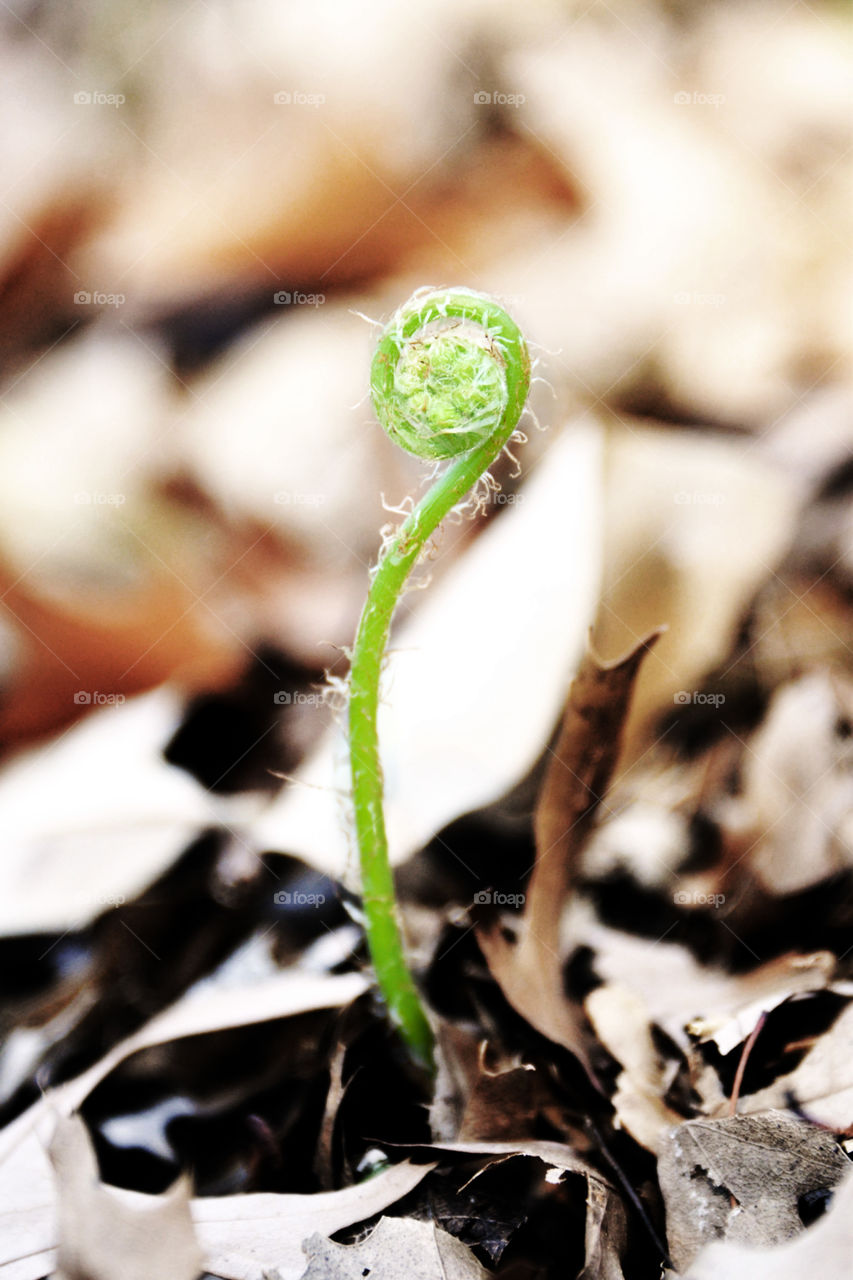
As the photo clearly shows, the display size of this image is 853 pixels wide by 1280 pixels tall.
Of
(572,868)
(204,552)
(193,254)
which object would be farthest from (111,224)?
(572,868)

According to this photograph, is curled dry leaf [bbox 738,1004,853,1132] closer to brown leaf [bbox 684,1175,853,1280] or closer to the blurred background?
brown leaf [bbox 684,1175,853,1280]

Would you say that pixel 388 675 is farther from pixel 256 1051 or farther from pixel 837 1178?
pixel 837 1178

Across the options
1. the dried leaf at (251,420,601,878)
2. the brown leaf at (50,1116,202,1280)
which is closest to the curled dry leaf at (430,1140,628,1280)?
the brown leaf at (50,1116,202,1280)

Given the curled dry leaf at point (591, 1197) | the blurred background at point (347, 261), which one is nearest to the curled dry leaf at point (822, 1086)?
the curled dry leaf at point (591, 1197)

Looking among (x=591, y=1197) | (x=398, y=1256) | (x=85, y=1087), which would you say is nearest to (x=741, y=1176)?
(x=591, y=1197)

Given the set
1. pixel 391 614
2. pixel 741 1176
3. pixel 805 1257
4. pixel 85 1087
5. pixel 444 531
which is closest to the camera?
pixel 805 1257

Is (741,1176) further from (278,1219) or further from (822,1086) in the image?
(278,1219)
